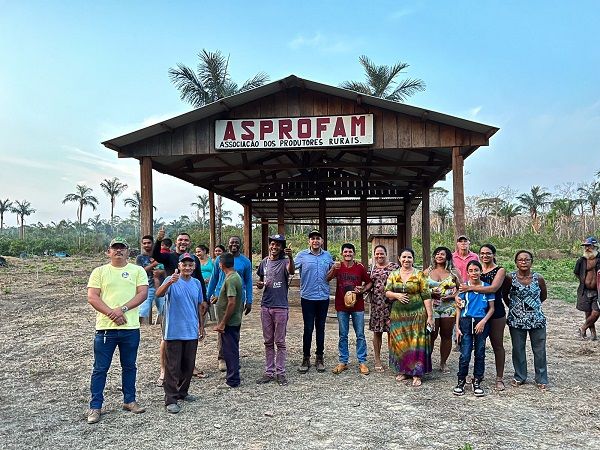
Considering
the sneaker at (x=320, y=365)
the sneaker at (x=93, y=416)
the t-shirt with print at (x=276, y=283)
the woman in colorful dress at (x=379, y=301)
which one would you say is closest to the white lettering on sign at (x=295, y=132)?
the woman in colorful dress at (x=379, y=301)

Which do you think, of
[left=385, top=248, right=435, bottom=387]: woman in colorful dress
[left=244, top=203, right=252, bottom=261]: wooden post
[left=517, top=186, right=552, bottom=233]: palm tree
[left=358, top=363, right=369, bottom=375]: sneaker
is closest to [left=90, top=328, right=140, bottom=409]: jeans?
[left=358, top=363, right=369, bottom=375]: sneaker

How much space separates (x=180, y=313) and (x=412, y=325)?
251 cm

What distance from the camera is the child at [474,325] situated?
16.1 ft

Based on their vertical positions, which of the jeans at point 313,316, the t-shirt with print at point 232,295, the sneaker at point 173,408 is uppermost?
the t-shirt with print at point 232,295

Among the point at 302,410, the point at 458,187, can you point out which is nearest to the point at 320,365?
the point at 302,410

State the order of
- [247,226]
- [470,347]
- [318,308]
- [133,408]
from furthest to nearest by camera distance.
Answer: [247,226] < [318,308] < [470,347] < [133,408]

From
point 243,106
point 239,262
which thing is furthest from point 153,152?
point 239,262

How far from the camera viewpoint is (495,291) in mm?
4895

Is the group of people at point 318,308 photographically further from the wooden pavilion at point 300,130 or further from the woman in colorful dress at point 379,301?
the wooden pavilion at point 300,130

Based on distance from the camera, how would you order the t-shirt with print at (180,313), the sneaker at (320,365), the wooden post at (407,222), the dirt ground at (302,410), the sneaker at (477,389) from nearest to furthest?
the dirt ground at (302,410) < the t-shirt with print at (180,313) < the sneaker at (477,389) < the sneaker at (320,365) < the wooden post at (407,222)

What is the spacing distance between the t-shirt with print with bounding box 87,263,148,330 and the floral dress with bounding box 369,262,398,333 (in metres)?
2.75

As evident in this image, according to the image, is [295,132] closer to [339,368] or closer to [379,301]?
[379,301]

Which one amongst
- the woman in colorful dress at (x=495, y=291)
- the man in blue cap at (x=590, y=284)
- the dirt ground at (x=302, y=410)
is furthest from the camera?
the man in blue cap at (x=590, y=284)

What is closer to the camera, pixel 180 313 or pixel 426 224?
pixel 180 313
